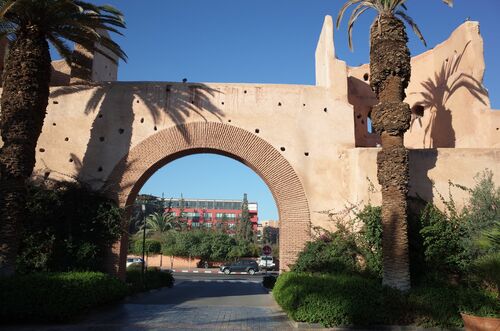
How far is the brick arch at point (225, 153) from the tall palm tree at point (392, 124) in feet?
9.84

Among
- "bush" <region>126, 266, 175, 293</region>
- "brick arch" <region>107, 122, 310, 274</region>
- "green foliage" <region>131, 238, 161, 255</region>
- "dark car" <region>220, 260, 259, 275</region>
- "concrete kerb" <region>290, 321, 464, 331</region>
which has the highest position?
"brick arch" <region>107, 122, 310, 274</region>

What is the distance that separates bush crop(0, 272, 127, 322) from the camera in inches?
320

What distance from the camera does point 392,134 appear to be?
975 centimetres

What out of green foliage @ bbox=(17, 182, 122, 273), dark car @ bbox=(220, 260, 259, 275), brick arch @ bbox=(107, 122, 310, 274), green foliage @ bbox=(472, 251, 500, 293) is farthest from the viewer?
dark car @ bbox=(220, 260, 259, 275)

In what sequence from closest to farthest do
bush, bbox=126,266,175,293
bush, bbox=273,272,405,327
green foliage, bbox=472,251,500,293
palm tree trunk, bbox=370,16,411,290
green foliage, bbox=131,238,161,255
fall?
green foliage, bbox=472,251,500,293, bush, bbox=273,272,405,327, palm tree trunk, bbox=370,16,411,290, bush, bbox=126,266,175,293, green foliage, bbox=131,238,161,255

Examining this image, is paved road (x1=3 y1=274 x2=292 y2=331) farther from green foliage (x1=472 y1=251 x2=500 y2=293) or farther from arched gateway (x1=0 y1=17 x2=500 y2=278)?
green foliage (x1=472 y1=251 x2=500 y2=293)

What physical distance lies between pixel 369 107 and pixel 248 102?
15.9 feet

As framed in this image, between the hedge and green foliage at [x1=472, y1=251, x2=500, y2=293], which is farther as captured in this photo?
the hedge

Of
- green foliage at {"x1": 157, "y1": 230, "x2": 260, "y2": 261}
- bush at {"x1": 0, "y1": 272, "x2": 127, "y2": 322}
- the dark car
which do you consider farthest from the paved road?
green foliage at {"x1": 157, "y1": 230, "x2": 260, "y2": 261}

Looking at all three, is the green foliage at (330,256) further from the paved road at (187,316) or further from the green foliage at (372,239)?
the paved road at (187,316)

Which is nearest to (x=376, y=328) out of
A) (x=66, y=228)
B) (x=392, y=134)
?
(x=392, y=134)

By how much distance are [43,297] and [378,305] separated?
6343 millimetres

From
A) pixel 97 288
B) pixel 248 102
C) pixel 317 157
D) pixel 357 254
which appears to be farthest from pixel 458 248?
pixel 97 288

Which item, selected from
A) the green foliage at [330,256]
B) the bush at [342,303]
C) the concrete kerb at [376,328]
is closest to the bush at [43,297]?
the bush at [342,303]
